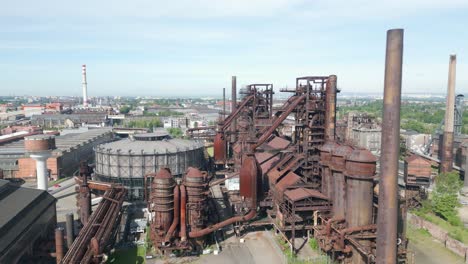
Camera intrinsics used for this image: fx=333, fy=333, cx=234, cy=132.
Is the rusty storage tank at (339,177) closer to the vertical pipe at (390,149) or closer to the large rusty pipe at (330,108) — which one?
the large rusty pipe at (330,108)

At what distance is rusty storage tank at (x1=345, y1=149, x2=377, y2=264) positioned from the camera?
22859 mm

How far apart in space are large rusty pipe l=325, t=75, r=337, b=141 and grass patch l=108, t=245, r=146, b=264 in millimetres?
18800

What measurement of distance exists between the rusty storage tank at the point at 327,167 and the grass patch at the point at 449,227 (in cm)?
1142

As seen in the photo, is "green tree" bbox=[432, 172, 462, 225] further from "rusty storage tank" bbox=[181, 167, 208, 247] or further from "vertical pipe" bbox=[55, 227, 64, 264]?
"vertical pipe" bbox=[55, 227, 64, 264]

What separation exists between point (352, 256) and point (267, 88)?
28.1m

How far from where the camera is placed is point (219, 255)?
26.7 m

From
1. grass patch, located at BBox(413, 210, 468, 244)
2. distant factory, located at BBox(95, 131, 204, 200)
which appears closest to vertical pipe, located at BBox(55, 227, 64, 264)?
distant factory, located at BBox(95, 131, 204, 200)

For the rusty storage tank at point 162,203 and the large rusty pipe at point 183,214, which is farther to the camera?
the large rusty pipe at point 183,214

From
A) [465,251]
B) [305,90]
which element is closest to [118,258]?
[305,90]

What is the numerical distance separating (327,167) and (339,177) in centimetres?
229

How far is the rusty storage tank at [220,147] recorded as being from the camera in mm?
49125

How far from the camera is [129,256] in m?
26.5

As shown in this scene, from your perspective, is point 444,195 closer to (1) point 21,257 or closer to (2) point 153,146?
(2) point 153,146

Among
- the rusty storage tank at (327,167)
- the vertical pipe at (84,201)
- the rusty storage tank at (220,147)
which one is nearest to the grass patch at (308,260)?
the rusty storage tank at (327,167)
